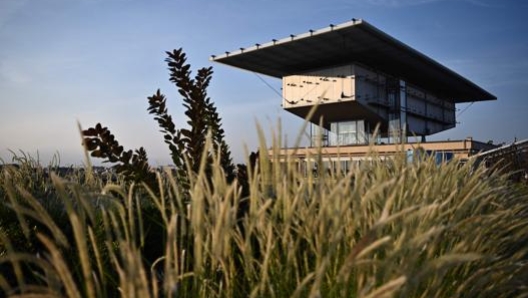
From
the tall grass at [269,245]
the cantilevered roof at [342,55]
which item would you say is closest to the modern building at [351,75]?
the cantilevered roof at [342,55]

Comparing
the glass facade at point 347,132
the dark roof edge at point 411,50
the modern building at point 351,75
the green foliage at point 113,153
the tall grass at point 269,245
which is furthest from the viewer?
the glass facade at point 347,132

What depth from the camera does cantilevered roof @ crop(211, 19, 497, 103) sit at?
1073 inches

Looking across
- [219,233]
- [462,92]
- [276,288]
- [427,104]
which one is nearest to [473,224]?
[276,288]

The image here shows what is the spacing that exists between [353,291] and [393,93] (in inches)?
1357

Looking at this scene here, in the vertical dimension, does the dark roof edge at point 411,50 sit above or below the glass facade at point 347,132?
above

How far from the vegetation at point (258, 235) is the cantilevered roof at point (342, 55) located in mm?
24622

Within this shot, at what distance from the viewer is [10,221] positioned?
115 inches

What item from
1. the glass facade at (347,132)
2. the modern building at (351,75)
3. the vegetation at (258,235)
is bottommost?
the vegetation at (258,235)

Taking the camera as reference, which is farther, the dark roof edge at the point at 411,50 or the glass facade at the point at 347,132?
the glass facade at the point at 347,132

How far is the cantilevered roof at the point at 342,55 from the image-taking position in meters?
27.3

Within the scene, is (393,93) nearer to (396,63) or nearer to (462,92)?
(396,63)

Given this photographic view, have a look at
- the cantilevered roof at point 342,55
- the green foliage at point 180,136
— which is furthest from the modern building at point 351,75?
the green foliage at point 180,136

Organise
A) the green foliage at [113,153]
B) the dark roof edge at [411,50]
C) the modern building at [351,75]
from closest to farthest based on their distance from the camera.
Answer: the green foliage at [113,153], the dark roof edge at [411,50], the modern building at [351,75]

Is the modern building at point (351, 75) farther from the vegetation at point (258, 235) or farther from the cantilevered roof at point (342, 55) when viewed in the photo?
the vegetation at point (258, 235)
